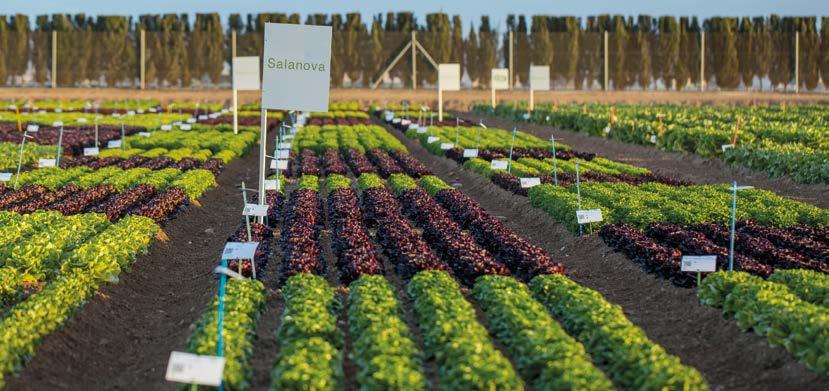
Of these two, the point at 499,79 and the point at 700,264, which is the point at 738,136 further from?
the point at 499,79

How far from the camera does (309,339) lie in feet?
28.6

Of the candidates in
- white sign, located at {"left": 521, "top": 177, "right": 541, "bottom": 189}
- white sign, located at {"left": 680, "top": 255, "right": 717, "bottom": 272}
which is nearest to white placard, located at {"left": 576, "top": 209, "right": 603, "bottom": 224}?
white sign, located at {"left": 680, "top": 255, "right": 717, "bottom": 272}

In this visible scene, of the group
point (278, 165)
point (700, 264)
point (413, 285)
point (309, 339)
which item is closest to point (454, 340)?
point (309, 339)

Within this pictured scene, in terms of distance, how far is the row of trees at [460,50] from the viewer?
69.1 metres

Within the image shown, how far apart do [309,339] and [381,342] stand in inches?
27.1

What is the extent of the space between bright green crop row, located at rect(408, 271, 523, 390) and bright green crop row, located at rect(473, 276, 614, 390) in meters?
0.28

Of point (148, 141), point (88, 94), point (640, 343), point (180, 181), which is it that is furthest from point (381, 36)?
point (640, 343)

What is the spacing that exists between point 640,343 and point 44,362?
512 centimetres

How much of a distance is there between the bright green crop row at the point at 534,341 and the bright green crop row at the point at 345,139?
724 inches

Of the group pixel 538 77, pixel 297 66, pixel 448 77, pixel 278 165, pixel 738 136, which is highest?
pixel 538 77

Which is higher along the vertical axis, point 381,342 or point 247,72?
point 247,72

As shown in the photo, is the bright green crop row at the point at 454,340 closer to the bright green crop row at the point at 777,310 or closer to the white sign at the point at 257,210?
the bright green crop row at the point at 777,310

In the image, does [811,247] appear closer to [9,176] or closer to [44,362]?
[44,362]

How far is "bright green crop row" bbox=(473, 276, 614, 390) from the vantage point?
7652 millimetres
